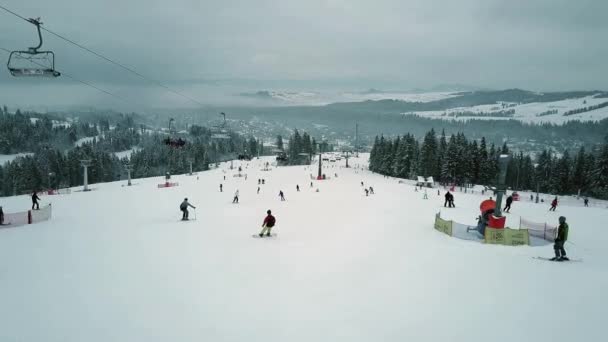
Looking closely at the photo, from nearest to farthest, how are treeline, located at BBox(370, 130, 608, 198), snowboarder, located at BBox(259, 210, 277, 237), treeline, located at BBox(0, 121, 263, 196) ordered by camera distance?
snowboarder, located at BBox(259, 210, 277, 237) → treeline, located at BBox(370, 130, 608, 198) → treeline, located at BBox(0, 121, 263, 196)

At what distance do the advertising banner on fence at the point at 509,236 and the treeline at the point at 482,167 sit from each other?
62084mm

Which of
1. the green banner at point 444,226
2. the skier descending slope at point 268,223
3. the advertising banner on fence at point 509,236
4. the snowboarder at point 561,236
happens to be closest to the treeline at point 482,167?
the green banner at point 444,226

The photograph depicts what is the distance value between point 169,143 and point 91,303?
129ft

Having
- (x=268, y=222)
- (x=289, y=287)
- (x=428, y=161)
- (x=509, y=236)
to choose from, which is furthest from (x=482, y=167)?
(x=289, y=287)

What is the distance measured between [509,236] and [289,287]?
11.6m

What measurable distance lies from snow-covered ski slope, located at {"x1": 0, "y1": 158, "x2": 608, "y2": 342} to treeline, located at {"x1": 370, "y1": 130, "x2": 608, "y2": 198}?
59.1 m

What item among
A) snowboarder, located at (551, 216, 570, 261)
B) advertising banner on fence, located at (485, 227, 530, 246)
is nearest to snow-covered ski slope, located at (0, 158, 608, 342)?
snowboarder, located at (551, 216, 570, 261)

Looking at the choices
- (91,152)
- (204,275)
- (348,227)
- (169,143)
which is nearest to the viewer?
(204,275)

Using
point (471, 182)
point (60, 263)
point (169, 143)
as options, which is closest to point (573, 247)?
point (60, 263)

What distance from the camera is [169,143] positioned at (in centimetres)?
4516

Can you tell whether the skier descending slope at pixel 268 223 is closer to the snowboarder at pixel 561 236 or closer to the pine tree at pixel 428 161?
the snowboarder at pixel 561 236

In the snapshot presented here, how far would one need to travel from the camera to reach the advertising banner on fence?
51.3 feet

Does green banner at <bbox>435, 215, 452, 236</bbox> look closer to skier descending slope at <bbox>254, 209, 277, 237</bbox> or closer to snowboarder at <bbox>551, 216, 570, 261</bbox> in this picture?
snowboarder at <bbox>551, 216, 570, 261</bbox>

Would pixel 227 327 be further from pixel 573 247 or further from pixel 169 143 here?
pixel 169 143
